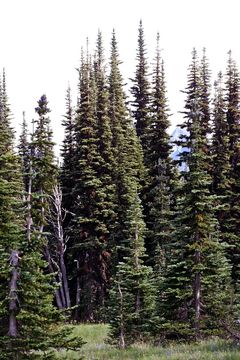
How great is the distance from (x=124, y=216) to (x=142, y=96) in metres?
15.1

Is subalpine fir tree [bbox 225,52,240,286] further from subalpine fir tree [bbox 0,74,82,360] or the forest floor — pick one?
subalpine fir tree [bbox 0,74,82,360]

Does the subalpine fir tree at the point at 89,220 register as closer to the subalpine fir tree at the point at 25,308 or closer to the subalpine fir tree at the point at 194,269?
the subalpine fir tree at the point at 194,269

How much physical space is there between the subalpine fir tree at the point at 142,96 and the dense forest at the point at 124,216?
0.36 feet

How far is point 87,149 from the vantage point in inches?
1495

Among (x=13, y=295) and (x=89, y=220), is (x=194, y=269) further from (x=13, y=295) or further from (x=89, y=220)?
(x=89, y=220)

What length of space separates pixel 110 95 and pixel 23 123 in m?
9.96

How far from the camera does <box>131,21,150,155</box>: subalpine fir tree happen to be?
4631cm

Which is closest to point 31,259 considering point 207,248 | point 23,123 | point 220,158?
point 207,248

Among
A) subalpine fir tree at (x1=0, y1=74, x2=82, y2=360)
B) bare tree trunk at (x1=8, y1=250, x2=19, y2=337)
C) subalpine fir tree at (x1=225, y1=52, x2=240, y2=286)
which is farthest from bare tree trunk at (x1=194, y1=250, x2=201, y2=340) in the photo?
subalpine fir tree at (x1=225, y1=52, x2=240, y2=286)

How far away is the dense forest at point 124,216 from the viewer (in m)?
10.2

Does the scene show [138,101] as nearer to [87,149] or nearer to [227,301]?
[87,149]

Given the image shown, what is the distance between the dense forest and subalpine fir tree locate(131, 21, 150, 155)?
109mm

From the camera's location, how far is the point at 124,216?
3591cm

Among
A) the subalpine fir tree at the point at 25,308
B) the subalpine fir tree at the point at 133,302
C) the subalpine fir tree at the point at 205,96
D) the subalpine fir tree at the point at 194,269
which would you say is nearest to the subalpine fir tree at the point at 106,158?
the subalpine fir tree at the point at 205,96
